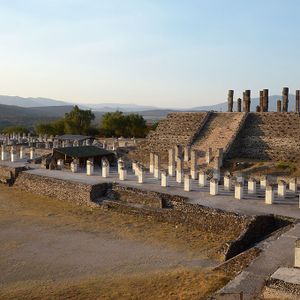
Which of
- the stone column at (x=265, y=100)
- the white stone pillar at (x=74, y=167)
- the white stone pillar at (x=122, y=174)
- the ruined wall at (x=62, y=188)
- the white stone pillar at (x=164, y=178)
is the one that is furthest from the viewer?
the stone column at (x=265, y=100)

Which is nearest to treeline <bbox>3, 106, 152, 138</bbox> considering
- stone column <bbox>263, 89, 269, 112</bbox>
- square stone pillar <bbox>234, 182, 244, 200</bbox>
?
stone column <bbox>263, 89, 269, 112</bbox>

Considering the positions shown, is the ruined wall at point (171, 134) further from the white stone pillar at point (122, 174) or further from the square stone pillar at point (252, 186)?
the square stone pillar at point (252, 186)

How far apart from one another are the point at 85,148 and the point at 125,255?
56.4 ft

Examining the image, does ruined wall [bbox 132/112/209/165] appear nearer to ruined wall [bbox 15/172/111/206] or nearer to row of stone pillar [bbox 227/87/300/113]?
row of stone pillar [bbox 227/87/300/113]

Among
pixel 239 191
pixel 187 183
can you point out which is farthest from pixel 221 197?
pixel 187 183

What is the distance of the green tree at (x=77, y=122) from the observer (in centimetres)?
5891

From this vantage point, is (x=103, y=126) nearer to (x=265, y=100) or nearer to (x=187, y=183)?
(x=265, y=100)

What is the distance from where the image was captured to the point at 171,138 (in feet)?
113

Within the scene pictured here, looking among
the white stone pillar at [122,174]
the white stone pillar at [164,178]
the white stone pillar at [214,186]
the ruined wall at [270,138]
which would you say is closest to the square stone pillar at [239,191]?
the white stone pillar at [214,186]

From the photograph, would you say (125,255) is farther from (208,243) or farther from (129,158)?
(129,158)

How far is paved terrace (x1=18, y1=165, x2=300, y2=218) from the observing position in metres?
16.8

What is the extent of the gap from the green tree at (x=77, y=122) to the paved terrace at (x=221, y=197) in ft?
111

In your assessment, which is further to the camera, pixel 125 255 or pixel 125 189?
pixel 125 189

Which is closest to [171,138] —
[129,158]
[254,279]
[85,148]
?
[129,158]
